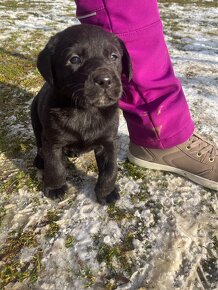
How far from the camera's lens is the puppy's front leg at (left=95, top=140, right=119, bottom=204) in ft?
8.00

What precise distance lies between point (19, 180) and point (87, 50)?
3.90 ft

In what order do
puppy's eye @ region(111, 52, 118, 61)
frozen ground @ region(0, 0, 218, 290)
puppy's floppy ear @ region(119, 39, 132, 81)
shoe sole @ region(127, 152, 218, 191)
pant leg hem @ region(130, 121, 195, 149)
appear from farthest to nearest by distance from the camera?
pant leg hem @ region(130, 121, 195, 149) < shoe sole @ region(127, 152, 218, 191) < puppy's floppy ear @ region(119, 39, 132, 81) < puppy's eye @ region(111, 52, 118, 61) < frozen ground @ region(0, 0, 218, 290)

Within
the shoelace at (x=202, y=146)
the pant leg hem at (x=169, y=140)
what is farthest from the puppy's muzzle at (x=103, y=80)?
the shoelace at (x=202, y=146)

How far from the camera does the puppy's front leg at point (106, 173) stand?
2439 millimetres

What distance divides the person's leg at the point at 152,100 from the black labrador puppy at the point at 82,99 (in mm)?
149

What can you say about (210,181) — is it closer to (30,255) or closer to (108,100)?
(108,100)

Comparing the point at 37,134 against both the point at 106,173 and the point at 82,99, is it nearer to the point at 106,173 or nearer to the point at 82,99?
the point at 106,173

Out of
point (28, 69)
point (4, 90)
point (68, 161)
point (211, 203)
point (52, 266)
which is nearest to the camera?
point (52, 266)

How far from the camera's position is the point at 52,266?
6.63 ft

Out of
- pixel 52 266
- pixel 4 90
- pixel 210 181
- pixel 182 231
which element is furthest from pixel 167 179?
pixel 4 90

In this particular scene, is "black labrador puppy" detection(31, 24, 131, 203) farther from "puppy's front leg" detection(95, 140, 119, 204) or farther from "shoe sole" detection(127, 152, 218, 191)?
"shoe sole" detection(127, 152, 218, 191)

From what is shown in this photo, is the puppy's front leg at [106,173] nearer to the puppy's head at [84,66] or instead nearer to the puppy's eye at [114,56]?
the puppy's head at [84,66]

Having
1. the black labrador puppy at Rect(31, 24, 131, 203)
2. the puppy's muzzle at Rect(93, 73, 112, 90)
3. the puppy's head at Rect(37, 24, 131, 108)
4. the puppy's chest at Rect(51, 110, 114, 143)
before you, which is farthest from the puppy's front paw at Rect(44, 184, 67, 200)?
the puppy's muzzle at Rect(93, 73, 112, 90)

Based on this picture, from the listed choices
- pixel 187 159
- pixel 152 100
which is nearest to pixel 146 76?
pixel 152 100
